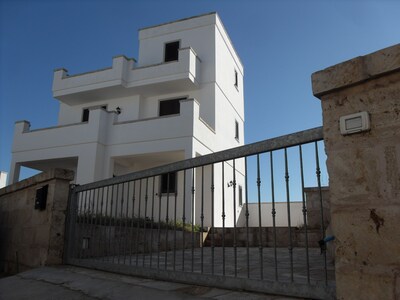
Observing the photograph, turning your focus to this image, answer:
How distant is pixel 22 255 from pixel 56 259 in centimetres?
125

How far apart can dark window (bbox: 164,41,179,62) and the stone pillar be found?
1589 centimetres

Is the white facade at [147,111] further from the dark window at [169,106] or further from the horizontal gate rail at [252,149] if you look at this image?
the horizontal gate rail at [252,149]

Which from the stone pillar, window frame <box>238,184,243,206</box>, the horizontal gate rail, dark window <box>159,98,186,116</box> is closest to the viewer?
the stone pillar

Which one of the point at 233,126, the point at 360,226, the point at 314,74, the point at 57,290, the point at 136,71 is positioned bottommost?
the point at 57,290

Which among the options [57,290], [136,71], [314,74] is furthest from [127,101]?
[314,74]

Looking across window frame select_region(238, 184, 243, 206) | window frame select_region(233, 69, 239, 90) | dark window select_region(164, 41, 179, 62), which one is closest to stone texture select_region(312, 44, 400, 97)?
window frame select_region(238, 184, 243, 206)

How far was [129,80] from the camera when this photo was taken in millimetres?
16703

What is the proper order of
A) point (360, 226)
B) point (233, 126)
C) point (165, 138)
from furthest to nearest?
point (233, 126) < point (165, 138) < point (360, 226)

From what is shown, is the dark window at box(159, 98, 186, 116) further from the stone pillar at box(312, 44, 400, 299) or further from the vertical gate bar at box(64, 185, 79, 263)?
the stone pillar at box(312, 44, 400, 299)

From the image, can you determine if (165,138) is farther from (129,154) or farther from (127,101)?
(127,101)

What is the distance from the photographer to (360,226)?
2543 millimetres

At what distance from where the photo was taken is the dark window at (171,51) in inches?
709

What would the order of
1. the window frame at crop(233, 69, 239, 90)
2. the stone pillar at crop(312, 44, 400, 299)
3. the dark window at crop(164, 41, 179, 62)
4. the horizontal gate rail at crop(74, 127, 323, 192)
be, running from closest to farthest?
the stone pillar at crop(312, 44, 400, 299), the horizontal gate rail at crop(74, 127, 323, 192), the dark window at crop(164, 41, 179, 62), the window frame at crop(233, 69, 239, 90)

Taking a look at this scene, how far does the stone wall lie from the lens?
247 inches
